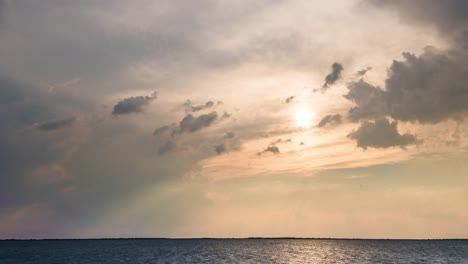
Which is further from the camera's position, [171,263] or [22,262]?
[22,262]

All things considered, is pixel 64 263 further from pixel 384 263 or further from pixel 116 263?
pixel 384 263

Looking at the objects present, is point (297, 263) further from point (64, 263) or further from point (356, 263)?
→ point (64, 263)

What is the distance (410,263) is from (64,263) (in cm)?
9122

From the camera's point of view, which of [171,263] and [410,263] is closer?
[171,263]

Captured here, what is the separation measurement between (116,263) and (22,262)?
30332 millimetres

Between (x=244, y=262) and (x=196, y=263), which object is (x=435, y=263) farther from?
(x=196, y=263)

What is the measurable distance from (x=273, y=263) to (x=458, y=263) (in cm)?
5173

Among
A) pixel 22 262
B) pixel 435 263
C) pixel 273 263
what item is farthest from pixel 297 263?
pixel 22 262

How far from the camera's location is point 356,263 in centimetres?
11988

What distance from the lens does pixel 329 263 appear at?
120m

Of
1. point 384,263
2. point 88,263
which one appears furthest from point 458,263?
point 88,263

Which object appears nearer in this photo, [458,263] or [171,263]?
[171,263]

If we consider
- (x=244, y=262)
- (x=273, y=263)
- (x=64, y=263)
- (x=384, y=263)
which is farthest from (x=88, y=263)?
(x=384, y=263)

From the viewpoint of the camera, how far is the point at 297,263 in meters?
116
